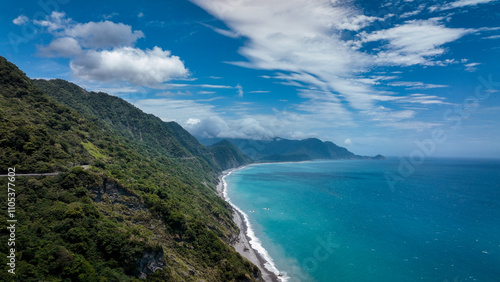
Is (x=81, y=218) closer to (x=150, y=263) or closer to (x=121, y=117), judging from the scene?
(x=150, y=263)

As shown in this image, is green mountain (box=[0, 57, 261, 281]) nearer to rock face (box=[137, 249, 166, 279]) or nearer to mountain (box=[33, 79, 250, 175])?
rock face (box=[137, 249, 166, 279])

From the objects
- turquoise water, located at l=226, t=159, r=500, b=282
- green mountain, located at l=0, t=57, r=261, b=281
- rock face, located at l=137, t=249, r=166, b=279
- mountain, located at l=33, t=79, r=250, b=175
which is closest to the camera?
green mountain, located at l=0, t=57, r=261, b=281

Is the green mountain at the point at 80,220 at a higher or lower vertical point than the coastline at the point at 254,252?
higher

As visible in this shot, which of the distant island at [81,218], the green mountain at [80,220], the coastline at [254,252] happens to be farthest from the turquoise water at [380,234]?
the green mountain at [80,220]

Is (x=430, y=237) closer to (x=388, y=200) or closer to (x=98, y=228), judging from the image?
(x=388, y=200)

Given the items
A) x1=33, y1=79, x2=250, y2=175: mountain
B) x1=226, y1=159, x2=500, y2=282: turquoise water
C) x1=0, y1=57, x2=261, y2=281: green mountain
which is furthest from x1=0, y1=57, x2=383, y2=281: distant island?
x1=33, y1=79, x2=250, y2=175: mountain

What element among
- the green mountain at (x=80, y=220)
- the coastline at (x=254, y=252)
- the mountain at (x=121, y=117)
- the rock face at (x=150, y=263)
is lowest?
the coastline at (x=254, y=252)

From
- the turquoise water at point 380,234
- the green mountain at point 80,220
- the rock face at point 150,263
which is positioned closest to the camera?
the green mountain at point 80,220

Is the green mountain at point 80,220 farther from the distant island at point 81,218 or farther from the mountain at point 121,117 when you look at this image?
the mountain at point 121,117

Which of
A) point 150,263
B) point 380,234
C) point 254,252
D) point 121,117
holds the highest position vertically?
point 121,117

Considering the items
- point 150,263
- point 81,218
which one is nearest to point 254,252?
point 150,263
